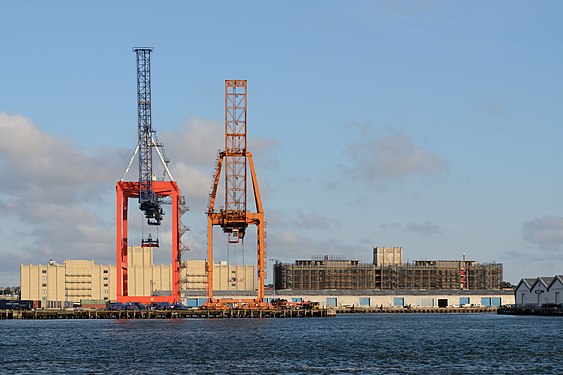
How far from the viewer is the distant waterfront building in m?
163

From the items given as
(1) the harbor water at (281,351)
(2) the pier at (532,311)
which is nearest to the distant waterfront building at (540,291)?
(2) the pier at (532,311)

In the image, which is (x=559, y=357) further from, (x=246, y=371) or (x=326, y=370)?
(x=246, y=371)

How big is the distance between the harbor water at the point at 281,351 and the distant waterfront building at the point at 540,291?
58621 mm

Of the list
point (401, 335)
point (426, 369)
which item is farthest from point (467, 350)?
point (401, 335)

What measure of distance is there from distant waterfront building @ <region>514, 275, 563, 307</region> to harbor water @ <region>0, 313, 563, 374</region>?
58.6 meters

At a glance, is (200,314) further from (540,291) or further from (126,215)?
(540,291)

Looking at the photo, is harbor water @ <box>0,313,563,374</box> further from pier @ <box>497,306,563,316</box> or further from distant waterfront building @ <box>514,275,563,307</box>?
distant waterfront building @ <box>514,275,563,307</box>

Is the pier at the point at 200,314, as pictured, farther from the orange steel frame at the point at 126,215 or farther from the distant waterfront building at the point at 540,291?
the distant waterfront building at the point at 540,291

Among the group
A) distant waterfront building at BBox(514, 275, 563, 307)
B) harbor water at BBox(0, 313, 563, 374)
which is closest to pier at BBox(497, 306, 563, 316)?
distant waterfront building at BBox(514, 275, 563, 307)

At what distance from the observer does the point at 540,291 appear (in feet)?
558

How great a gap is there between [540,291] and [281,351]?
10550 cm

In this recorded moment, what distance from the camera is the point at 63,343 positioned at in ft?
283

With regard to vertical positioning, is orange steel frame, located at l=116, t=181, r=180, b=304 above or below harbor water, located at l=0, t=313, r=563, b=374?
above

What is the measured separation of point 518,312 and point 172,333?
90.1m
